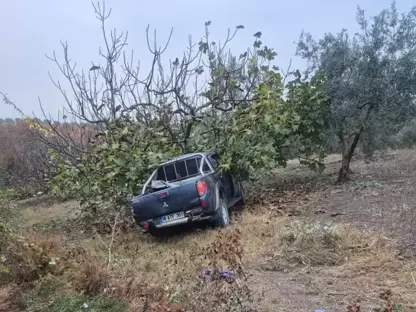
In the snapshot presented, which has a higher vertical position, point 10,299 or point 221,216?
point 10,299

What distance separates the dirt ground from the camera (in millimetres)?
4406

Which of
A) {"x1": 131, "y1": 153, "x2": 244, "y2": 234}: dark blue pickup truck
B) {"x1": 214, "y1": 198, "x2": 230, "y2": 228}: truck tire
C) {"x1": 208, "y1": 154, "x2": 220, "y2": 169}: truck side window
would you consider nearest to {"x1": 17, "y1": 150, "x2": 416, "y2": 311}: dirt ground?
{"x1": 214, "y1": 198, "x2": 230, "y2": 228}: truck tire

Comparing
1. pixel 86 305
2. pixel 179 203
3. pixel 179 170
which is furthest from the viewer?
pixel 179 170

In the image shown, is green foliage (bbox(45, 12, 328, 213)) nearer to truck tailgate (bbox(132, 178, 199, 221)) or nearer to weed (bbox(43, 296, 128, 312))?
truck tailgate (bbox(132, 178, 199, 221))

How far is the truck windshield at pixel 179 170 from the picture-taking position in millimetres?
8898

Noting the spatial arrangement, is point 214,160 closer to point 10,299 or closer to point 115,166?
point 115,166

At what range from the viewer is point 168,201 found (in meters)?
7.98

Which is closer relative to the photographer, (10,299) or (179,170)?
(10,299)

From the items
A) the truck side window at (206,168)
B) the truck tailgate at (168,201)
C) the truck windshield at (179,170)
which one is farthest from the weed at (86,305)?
the truck side window at (206,168)

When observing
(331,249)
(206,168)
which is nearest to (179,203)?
(206,168)

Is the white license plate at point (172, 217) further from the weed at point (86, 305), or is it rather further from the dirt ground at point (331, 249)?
the weed at point (86, 305)

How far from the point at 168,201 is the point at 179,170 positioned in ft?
3.68

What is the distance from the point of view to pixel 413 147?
20797 mm

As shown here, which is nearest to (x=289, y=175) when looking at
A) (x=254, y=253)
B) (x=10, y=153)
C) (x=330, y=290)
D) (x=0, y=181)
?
(x=254, y=253)
